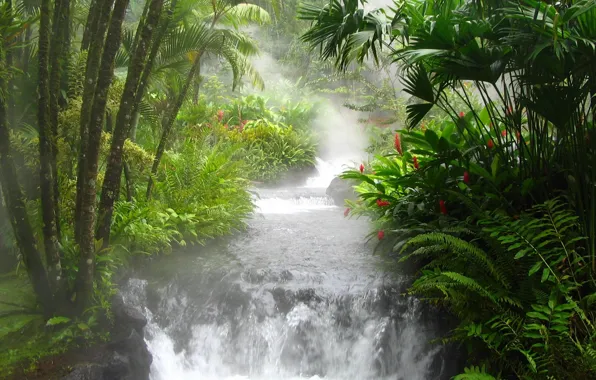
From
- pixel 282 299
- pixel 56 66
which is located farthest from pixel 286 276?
pixel 56 66

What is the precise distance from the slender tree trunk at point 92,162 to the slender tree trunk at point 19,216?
0.22 metres

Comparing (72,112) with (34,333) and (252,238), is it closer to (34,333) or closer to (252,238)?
(34,333)

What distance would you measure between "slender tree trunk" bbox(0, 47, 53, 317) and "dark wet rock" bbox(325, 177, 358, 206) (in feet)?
22.3

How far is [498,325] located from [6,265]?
13.9 feet

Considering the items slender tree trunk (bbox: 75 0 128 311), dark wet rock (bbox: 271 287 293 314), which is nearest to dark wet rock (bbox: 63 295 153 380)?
slender tree trunk (bbox: 75 0 128 311)

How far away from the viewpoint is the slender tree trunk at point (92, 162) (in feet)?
10.7

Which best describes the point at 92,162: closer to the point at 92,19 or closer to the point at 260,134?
the point at 92,19

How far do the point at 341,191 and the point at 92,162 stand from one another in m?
7.09

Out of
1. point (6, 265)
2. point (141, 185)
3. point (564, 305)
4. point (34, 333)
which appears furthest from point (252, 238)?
point (564, 305)

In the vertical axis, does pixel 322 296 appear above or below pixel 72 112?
below

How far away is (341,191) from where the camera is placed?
10.1m

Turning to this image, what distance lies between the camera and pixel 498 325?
3477mm

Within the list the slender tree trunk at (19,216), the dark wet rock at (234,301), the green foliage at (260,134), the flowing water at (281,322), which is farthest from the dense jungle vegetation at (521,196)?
the green foliage at (260,134)

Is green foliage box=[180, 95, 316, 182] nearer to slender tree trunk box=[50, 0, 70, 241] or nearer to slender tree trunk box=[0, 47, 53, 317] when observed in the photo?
slender tree trunk box=[50, 0, 70, 241]
